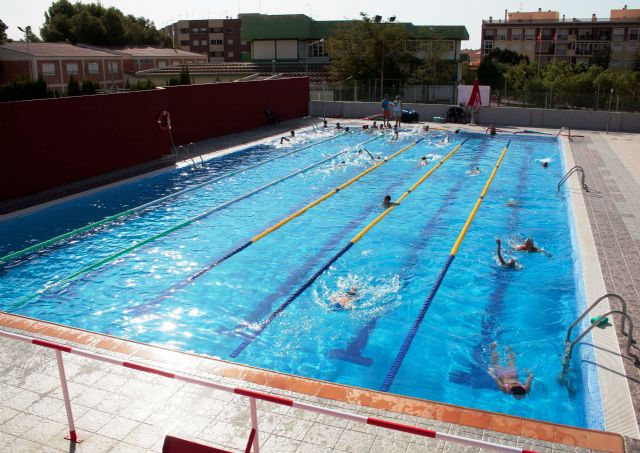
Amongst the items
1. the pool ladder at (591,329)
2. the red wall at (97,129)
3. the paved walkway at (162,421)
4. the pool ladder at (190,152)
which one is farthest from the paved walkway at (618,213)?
the red wall at (97,129)

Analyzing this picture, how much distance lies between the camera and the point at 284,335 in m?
7.63

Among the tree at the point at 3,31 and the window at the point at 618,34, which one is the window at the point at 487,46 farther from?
the tree at the point at 3,31

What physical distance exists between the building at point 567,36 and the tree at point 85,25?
48.9 metres

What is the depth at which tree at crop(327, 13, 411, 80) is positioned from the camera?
36031 millimetres

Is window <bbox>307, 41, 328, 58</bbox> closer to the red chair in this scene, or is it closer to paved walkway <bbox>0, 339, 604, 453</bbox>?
paved walkway <bbox>0, 339, 604, 453</bbox>

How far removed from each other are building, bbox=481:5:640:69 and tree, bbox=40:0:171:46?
4886cm

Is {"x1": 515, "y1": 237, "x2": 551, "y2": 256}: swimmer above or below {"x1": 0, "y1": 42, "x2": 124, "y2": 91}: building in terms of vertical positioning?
below

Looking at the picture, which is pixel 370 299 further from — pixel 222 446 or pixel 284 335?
pixel 222 446

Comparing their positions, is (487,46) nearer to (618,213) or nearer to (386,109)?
(386,109)

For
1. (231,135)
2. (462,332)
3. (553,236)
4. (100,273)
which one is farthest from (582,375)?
(231,135)

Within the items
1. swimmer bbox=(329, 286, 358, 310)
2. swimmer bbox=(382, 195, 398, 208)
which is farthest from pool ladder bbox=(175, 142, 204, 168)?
swimmer bbox=(329, 286, 358, 310)

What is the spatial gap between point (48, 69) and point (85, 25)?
25.4m

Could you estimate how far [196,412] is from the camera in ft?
17.0

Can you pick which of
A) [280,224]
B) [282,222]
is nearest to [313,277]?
[280,224]
